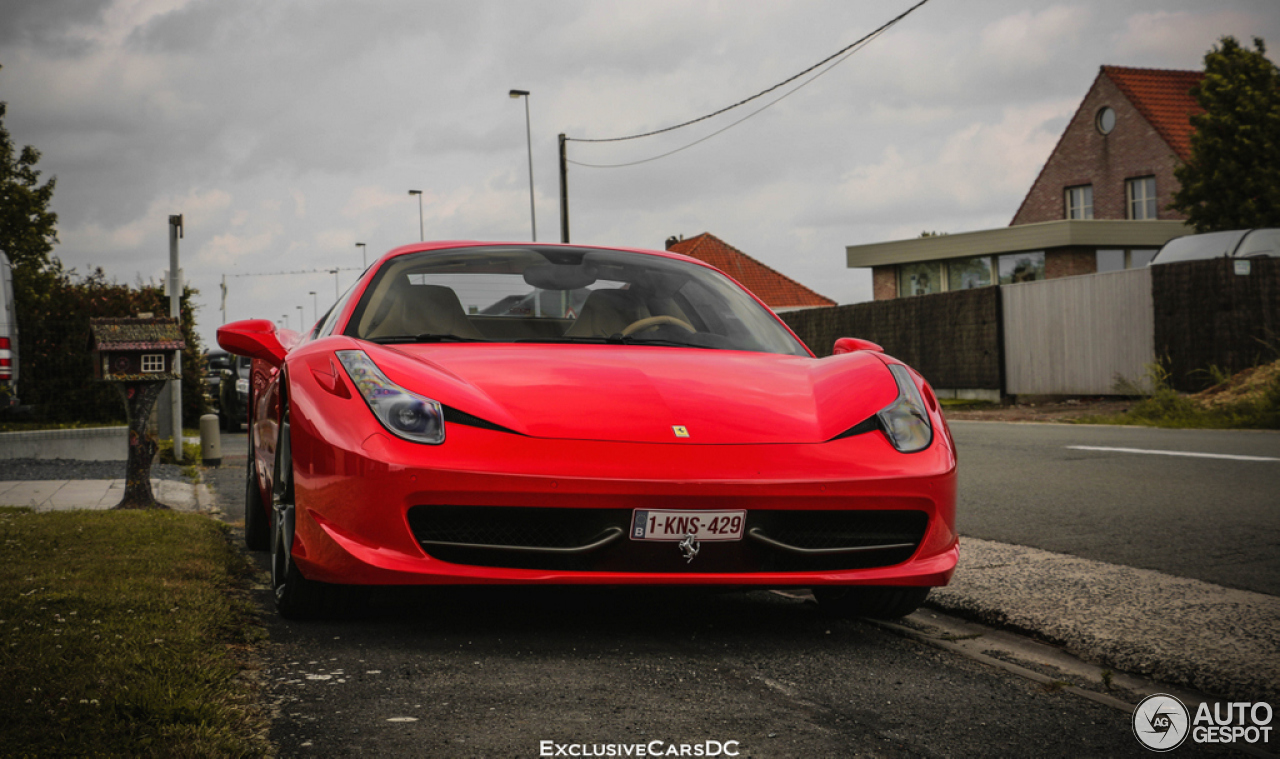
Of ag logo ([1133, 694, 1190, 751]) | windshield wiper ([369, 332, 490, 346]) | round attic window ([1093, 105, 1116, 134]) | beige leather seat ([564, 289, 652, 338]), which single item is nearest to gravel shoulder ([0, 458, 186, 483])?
beige leather seat ([564, 289, 652, 338])

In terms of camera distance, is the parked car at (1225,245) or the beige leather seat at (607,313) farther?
the parked car at (1225,245)

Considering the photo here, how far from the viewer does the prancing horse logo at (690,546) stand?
314 cm

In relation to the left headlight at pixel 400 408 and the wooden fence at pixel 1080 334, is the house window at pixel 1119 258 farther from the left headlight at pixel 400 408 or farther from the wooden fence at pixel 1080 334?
the left headlight at pixel 400 408

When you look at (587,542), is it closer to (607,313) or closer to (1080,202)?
(607,313)

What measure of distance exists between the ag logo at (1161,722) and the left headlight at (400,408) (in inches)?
74.1

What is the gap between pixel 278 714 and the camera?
259cm

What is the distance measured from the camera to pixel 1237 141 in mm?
26281

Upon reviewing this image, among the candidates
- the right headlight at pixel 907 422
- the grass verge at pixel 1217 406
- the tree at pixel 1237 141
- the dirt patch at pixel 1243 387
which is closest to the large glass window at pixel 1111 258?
the tree at pixel 1237 141

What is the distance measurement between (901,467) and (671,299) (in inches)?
61.8

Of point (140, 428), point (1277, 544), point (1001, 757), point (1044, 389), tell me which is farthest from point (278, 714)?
point (1044, 389)

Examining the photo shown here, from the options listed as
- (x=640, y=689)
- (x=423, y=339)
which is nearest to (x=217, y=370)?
(x=423, y=339)

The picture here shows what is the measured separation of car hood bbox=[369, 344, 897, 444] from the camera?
323cm

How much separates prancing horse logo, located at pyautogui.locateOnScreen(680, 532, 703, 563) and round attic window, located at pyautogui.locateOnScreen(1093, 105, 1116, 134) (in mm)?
40447

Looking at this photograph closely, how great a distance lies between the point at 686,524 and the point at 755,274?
57.9 m
